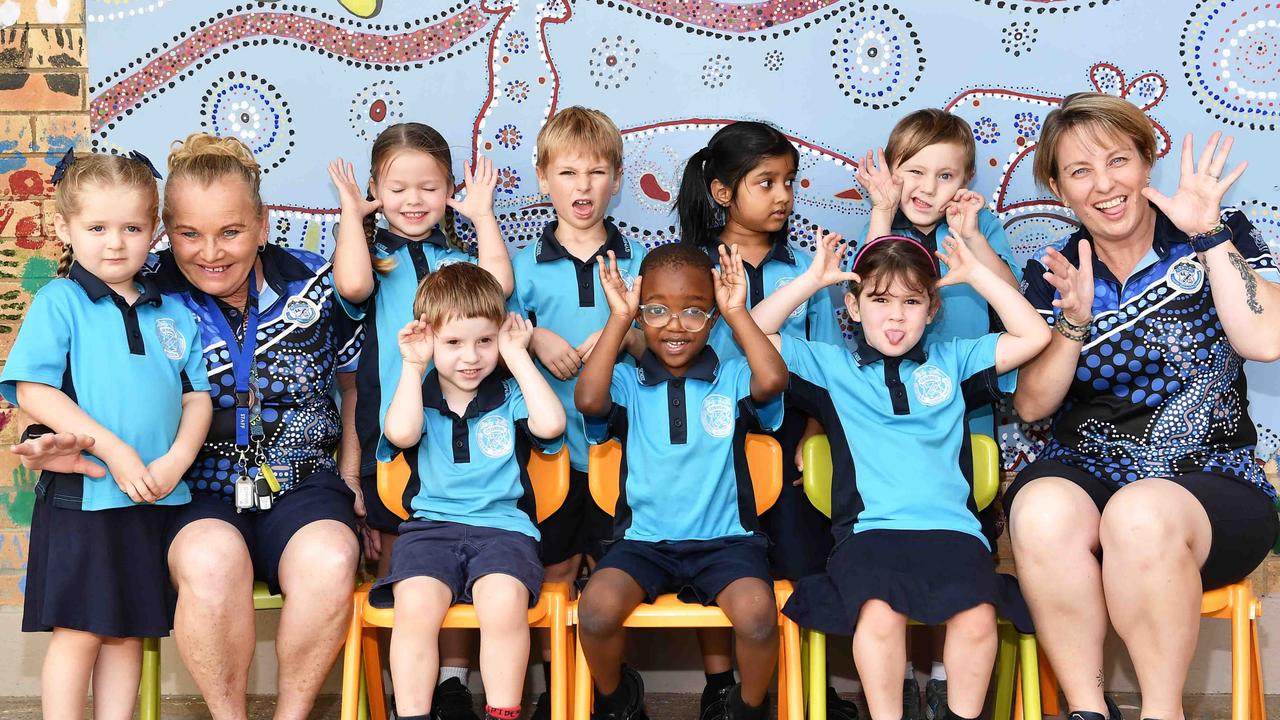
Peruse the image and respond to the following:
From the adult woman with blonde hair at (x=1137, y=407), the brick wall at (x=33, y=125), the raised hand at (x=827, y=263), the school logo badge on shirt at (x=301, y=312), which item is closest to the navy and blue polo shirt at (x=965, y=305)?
the adult woman with blonde hair at (x=1137, y=407)

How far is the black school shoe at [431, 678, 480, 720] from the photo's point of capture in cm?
321

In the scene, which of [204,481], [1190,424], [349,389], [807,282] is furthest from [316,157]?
[1190,424]

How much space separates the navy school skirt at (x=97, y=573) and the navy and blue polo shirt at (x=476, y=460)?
2.02ft

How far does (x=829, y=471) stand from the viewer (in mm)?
3037

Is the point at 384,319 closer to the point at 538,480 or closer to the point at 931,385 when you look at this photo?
the point at 538,480

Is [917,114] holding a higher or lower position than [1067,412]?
higher

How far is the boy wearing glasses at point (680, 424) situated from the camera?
115 inches

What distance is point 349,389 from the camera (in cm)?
347

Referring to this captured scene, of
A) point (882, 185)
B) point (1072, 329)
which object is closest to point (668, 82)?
point (882, 185)

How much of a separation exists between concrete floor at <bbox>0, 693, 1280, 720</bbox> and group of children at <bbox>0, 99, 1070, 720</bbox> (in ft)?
1.05

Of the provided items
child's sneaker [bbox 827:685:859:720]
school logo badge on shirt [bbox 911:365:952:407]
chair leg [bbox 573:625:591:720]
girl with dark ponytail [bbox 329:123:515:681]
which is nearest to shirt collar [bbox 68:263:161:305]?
girl with dark ponytail [bbox 329:123:515:681]

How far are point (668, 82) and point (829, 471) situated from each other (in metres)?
1.32

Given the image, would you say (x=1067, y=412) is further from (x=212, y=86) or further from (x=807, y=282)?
(x=212, y=86)

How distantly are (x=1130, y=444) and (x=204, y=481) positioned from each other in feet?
7.77
